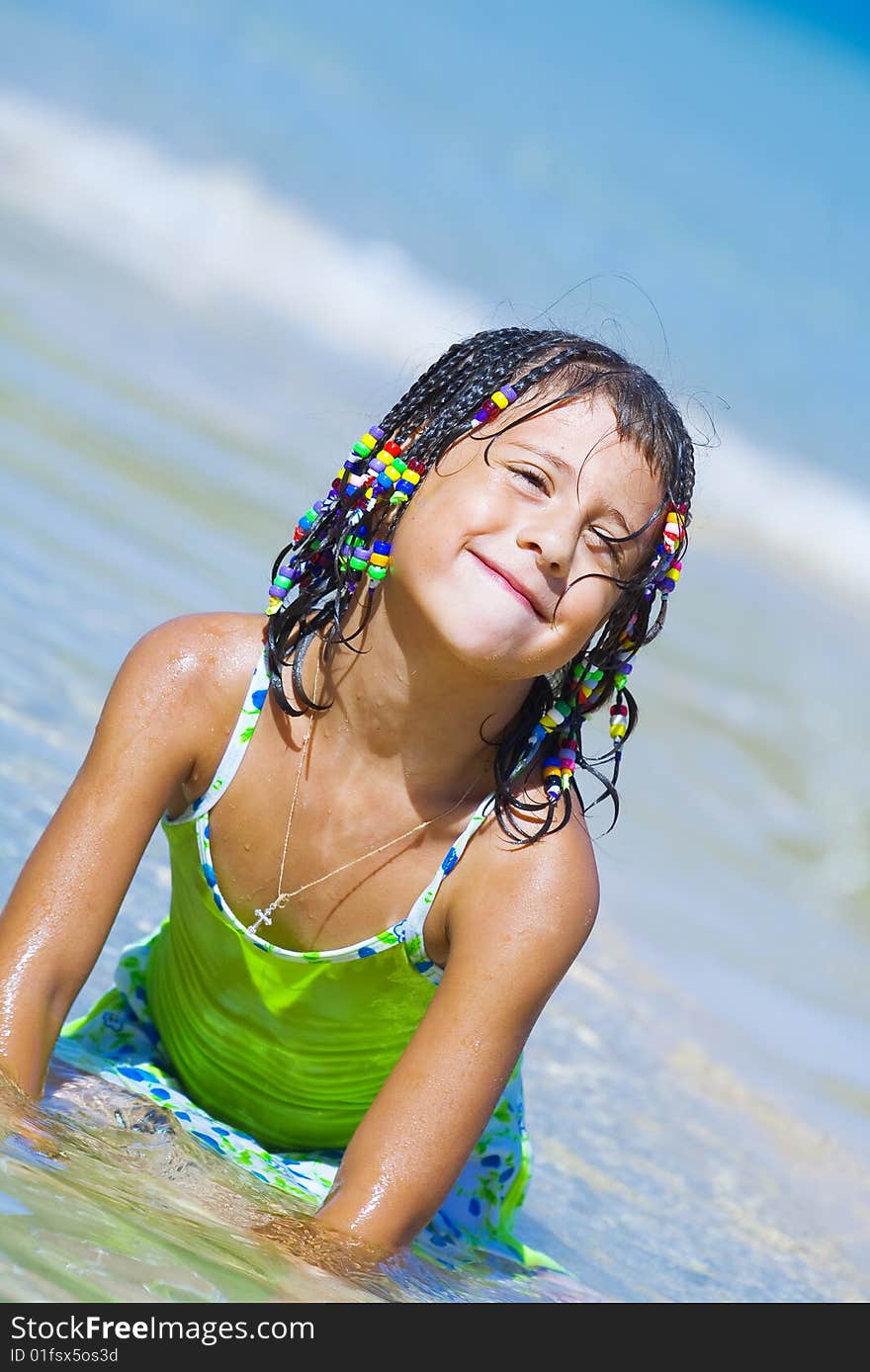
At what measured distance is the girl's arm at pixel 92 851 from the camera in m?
2.50

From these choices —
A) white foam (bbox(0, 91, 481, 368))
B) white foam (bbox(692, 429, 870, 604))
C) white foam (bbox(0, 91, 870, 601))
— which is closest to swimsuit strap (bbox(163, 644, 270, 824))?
white foam (bbox(0, 91, 870, 601))

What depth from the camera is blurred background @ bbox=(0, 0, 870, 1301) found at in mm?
3893

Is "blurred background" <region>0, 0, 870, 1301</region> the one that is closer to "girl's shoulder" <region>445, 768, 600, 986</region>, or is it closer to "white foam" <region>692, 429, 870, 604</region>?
"white foam" <region>692, 429, 870, 604</region>

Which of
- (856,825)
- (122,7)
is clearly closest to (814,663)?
(856,825)

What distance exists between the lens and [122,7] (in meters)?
22.4

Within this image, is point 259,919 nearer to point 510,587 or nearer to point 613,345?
point 510,587

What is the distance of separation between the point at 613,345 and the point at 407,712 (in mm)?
761

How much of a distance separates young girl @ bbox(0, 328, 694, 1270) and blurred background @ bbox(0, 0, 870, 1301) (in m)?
0.29

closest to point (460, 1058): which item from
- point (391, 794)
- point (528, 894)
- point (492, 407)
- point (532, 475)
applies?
point (528, 894)

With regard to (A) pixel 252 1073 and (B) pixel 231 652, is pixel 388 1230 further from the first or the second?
(B) pixel 231 652

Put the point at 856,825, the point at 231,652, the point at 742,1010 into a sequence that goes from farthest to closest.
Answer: the point at 856,825, the point at 742,1010, the point at 231,652

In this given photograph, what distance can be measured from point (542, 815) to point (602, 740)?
3.98m

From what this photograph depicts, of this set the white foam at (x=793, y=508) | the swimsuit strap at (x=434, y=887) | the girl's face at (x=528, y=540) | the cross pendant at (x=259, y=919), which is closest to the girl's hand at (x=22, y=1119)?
the cross pendant at (x=259, y=919)

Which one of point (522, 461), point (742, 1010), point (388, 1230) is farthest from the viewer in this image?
point (742, 1010)
